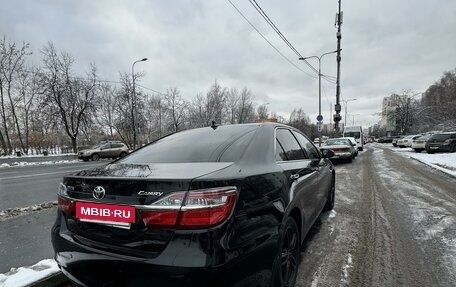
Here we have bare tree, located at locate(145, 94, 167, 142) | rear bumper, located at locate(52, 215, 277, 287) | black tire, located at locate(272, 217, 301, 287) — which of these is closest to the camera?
rear bumper, located at locate(52, 215, 277, 287)

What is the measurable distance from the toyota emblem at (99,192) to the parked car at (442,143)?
25638 mm

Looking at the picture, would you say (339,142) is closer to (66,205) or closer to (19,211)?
(19,211)

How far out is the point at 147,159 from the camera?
9.57ft

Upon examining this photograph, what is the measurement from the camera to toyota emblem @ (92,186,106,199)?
2172 millimetres

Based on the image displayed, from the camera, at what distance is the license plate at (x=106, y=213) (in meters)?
2.03

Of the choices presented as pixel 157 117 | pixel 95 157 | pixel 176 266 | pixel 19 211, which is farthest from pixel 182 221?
pixel 157 117

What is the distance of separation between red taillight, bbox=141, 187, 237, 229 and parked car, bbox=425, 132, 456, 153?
25.3m

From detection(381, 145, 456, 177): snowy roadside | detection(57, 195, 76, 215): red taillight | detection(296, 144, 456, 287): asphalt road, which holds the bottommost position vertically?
detection(381, 145, 456, 177): snowy roadside

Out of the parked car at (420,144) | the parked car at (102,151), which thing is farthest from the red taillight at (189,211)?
the parked car at (420,144)

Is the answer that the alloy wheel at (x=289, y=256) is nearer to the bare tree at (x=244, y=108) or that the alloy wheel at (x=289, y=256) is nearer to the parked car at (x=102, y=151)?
the parked car at (x=102, y=151)

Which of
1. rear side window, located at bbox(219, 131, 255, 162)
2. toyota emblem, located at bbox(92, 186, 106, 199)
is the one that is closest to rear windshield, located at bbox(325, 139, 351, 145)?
rear side window, located at bbox(219, 131, 255, 162)

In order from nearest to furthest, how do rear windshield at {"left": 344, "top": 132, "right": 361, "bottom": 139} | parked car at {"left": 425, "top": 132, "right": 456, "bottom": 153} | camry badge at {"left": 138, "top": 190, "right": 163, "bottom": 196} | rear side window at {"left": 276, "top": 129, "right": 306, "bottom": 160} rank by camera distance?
camry badge at {"left": 138, "top": 190, "right": 163, "bottom": 196} → rear side window at {"left": 276, "top": 129, "right": 306, "bottom": 160} → parked car at {"left": 425, "top": 132, "right": 456, "bottom": 153} → rear windshield at {"left": 344, "top": 132, "right": 361, "bottom": 139}

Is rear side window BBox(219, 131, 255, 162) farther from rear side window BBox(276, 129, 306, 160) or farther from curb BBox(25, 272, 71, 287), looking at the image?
curb BBox(25, 272, 71, 287)

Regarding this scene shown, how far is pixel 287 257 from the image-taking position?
2840 millimetres
